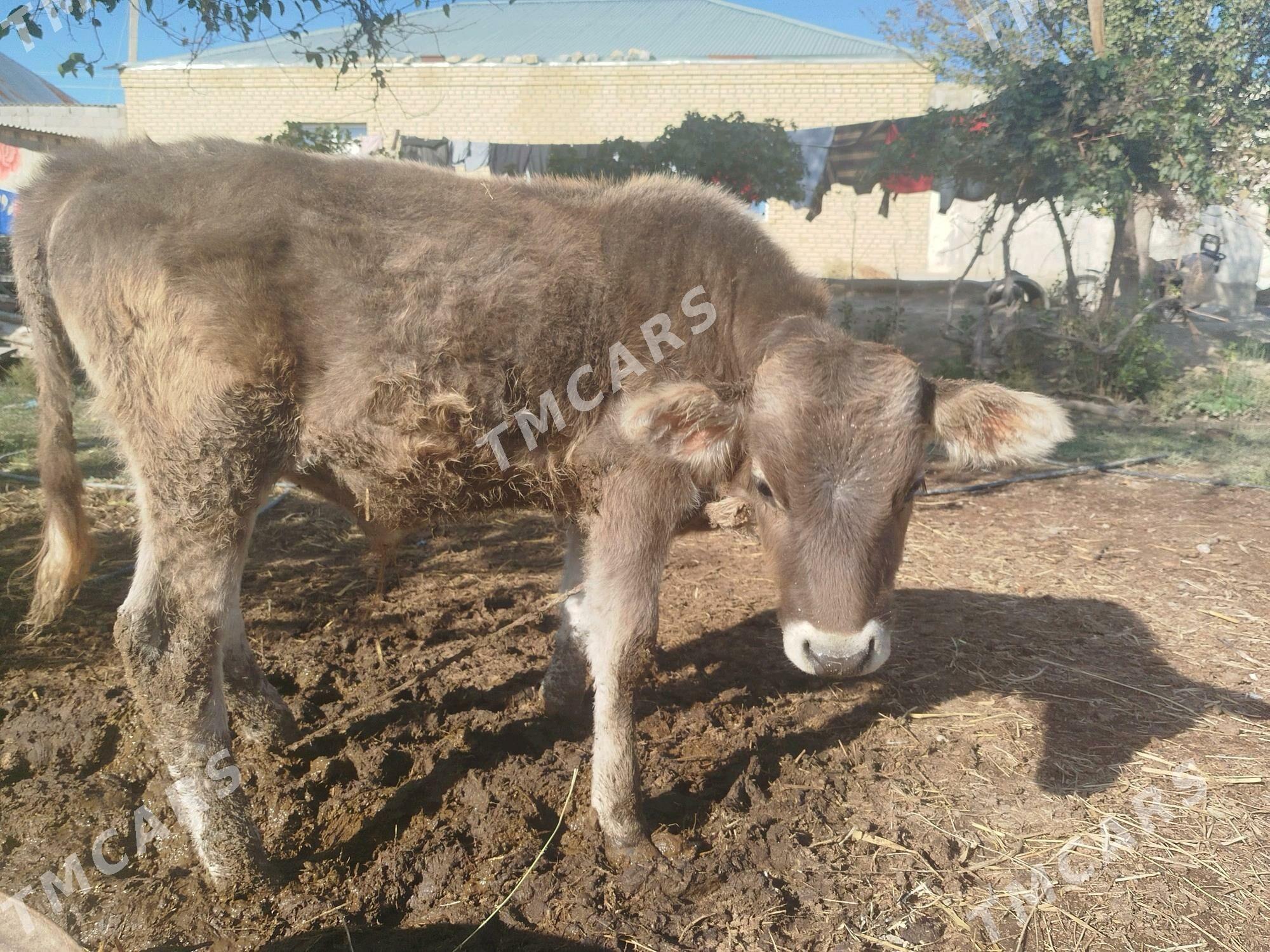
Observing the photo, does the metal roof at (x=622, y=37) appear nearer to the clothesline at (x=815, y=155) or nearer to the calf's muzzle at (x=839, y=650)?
the clothesline at (x=815, y=155)

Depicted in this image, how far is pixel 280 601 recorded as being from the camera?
4.76m

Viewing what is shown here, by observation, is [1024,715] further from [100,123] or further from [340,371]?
[100,123]

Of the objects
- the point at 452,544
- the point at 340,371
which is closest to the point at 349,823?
the point at 340,371

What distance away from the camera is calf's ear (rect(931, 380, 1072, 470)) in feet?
9.39

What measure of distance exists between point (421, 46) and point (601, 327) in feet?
72.8

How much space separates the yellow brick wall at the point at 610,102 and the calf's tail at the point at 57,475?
1891cm

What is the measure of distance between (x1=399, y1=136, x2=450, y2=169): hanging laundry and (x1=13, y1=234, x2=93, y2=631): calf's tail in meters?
10.4

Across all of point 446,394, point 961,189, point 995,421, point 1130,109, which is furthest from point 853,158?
point 446,394

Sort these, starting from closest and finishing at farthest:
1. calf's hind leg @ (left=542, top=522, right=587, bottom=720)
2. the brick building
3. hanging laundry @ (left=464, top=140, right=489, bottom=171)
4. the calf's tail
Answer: the calf's tail, calf's hind leg @ (left=542, top=522, right=587, bottom=720), hanging laundry @ (left=464, top=140, right=489, bottom=171), the brick building

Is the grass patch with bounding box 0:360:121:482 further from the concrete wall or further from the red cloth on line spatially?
the red cloth on line

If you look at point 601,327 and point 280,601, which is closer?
point 601,327

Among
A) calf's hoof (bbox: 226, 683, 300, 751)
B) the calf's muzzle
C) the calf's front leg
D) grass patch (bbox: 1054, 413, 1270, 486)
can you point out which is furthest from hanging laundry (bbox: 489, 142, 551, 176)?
the calf's muzzle

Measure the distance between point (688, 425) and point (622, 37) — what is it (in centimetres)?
2698

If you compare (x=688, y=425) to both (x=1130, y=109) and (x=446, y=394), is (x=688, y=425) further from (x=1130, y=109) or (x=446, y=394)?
(x=1130, y=109)
